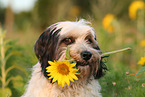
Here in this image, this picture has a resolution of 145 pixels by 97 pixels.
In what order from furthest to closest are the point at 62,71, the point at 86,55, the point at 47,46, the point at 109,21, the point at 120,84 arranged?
the point at 109,21 < the point at 120,84 < the point at 47,46 < the point at 86,55 < the point at 62,71

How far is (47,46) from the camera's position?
128 inches

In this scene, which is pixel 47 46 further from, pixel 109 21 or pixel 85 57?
pixel 109 21

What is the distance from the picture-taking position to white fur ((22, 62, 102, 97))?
311 cm

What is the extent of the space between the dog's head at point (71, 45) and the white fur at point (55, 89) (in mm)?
120

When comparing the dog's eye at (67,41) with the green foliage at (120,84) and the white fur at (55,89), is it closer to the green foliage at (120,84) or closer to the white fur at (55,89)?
the white fur at (55,89)

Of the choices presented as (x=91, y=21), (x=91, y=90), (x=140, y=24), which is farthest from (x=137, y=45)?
(x=91, y=90)

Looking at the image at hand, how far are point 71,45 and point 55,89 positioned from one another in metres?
0.58

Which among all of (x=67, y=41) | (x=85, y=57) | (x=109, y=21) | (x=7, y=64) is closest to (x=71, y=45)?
(x=67, y=41)

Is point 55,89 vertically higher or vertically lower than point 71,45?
lower

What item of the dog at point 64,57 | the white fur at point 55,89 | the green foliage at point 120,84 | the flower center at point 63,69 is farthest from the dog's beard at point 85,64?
the green foliage at point 120,84

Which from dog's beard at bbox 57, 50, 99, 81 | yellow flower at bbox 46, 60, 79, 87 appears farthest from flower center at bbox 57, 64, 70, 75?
dog's beard at bbox 57, 50, 99, 81

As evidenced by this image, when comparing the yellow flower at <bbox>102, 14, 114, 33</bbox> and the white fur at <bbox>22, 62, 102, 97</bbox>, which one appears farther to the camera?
the yellow flower at <bbox>102, 14, 114, 33</bbox>

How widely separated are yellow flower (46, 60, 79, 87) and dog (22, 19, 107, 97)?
13.6 inches

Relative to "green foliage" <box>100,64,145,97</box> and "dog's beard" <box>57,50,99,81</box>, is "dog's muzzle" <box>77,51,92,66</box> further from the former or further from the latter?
"green foliage" <box>100,64,145,97</box>
